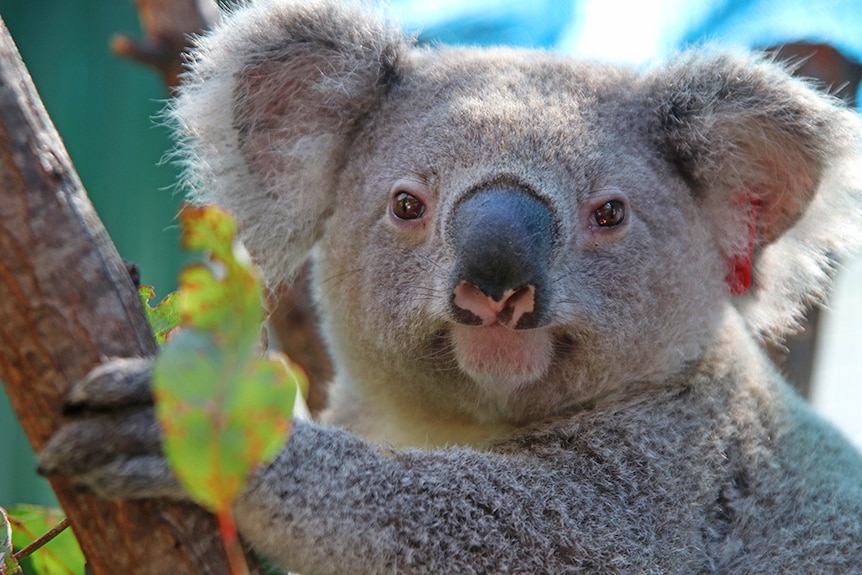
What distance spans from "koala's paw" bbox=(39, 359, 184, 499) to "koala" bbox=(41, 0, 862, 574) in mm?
324

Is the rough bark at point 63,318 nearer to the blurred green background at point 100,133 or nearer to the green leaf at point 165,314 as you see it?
the green leaf at point 165,314

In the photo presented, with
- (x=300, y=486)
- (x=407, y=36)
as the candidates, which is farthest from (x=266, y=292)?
(x=300, y=486)

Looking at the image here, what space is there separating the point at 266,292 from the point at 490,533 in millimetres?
1449

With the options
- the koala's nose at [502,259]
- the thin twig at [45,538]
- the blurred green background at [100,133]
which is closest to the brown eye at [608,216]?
the koala's nose at [502,259]

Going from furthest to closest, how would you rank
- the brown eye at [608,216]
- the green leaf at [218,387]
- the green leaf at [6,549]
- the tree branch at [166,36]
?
the tree branch at [166,36] < the brown eye at [608,216] < the green leaf at [6,549] < the green leaf at [218,387]

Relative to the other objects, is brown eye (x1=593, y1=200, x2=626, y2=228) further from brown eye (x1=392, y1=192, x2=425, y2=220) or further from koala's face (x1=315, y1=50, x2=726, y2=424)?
brown eye (x1=392, y1=192, x2=425, y2=220)

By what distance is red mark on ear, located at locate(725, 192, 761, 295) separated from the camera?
2.45 metres

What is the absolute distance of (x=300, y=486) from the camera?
1.67 meters

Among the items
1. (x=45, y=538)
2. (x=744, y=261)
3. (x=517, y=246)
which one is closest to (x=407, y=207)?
(x=517, y=246)

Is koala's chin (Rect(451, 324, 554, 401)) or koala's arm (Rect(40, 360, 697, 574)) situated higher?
koala's chin (Rect(451, 324, 554, 401))

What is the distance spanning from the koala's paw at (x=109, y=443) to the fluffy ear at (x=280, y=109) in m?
1.21

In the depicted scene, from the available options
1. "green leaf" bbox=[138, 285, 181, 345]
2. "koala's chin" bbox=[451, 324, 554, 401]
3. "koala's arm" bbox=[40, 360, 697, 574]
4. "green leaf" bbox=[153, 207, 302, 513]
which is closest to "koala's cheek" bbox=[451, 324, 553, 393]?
"koala's chin" bbox=[451, 324, 554, 401]

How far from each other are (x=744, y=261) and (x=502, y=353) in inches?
33.5

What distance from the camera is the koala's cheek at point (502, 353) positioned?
2047mm
